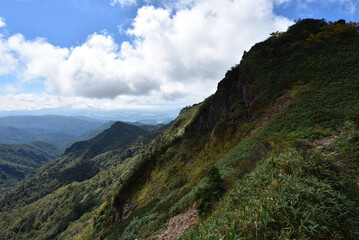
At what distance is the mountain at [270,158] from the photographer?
12.3ft

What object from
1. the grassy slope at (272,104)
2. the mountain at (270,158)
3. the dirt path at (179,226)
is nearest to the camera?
the mountain at (270,158)

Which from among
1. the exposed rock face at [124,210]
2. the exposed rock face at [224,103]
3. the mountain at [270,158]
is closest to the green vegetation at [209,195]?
the mountain at [270,158]

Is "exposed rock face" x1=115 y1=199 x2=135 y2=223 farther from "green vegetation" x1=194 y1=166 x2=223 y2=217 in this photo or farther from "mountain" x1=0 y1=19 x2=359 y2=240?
"green vegetation" x1=194 y1=166 x2=223 y2=217

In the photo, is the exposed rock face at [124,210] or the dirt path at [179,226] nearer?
the dirt path at [179,226]

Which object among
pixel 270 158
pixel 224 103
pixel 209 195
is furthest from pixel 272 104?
pixel 270 158

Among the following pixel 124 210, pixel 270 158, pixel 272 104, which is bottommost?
pixel 124 210

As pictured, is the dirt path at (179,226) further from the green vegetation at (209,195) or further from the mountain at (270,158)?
the green vegetation at (209,195)

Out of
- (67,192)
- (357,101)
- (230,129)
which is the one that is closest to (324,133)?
(357,101)

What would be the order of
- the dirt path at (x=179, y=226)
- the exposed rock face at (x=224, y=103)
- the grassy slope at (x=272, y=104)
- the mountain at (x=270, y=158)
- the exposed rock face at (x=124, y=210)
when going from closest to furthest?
1. the mountain at (x=270, y=158)
2. the dirt path at (x=179, y=226)
3. the grassy slope at (x=272, y=104)
4. the exposed rock face at (x=224, y=103)
5. the exposed rock face at (x=124, y=210)

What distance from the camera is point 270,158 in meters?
6.75

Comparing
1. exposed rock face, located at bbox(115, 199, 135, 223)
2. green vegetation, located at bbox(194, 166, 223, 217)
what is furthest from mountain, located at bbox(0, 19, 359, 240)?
exposed rock face, located at bbox(115, 199, 135, 223)

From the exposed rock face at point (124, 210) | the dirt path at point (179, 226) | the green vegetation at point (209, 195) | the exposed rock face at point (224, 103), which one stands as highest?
the exposed rock face at point (224, 103)

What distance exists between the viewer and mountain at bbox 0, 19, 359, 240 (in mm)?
3734

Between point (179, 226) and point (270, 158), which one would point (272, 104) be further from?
point (179, 226)
